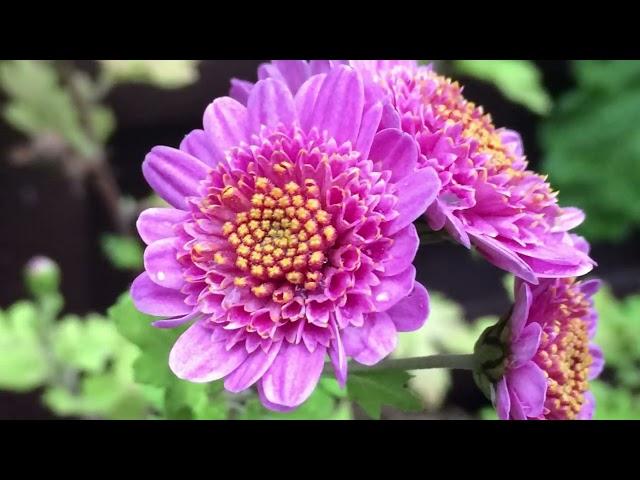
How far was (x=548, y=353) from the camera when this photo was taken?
0.56 meters

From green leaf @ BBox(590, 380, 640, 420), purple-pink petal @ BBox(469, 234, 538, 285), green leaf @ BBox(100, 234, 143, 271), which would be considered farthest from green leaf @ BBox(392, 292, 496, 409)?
purple-pink petal @ BBox(469, 234, 538, 285)

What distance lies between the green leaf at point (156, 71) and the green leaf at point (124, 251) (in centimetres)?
37

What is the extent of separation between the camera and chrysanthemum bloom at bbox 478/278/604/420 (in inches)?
20.7

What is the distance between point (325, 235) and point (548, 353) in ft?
0.66

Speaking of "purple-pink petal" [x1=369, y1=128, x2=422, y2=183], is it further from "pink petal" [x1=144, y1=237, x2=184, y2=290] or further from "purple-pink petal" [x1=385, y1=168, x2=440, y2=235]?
"pink petal" [x1=144, y1=237, x2=184, y2=290]

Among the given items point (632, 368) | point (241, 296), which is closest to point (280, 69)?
point (241, 296)

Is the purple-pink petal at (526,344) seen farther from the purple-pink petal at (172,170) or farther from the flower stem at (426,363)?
the purple-pink petal at (172,170)

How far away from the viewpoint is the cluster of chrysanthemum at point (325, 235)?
0.48 metres

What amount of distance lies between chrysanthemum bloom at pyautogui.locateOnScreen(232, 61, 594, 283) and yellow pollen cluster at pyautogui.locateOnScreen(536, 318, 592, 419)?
7 centimetres

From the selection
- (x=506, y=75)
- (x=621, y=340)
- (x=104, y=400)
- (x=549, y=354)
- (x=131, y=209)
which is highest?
(x=506, y=75)

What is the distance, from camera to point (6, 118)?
5.65ft

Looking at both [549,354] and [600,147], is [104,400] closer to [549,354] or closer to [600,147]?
[549,354]

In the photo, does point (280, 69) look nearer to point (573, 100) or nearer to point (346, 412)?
point (346, 412)

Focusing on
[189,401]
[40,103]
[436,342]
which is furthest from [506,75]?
[189,401]
